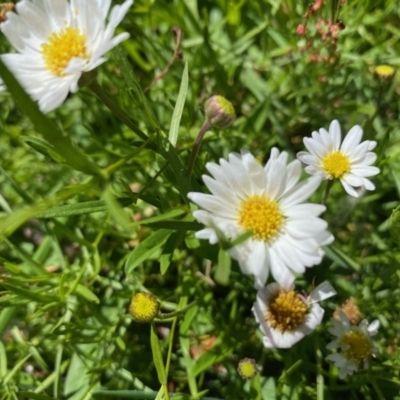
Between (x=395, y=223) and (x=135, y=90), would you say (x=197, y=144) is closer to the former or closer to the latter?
(x=135, y=90)

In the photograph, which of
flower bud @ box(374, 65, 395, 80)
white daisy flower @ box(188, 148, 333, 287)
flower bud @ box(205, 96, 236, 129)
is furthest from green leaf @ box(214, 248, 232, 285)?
flower bud @ box(374, 65, 395, 80)

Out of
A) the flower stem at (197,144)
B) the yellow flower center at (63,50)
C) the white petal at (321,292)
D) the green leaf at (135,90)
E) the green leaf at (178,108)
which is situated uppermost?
the yellow flower center at (63,50)

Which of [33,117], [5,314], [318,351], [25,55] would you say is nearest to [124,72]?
[25,55]

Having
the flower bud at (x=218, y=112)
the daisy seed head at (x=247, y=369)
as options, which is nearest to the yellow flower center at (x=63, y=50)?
the flower bud at (x=218, y=112)

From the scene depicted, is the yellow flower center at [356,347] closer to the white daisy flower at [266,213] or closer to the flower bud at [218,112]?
the white daisy flower at [266,213]

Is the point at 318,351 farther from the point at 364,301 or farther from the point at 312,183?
the point at 312,183

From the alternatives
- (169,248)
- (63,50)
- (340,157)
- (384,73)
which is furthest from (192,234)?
(384,73)

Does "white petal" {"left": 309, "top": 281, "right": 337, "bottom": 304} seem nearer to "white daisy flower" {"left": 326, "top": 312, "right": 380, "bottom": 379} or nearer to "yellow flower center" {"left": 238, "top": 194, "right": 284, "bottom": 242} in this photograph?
"white daisy flower" {"left": 326, "top": 312, "right": 380, "bottom": 379}

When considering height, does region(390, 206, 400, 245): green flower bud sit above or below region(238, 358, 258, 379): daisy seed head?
above
